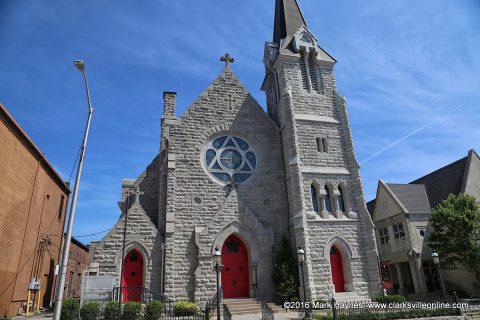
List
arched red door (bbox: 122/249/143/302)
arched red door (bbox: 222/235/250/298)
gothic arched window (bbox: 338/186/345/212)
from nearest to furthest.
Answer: arched red door (bbox: 122/249/143/302)
arched red door (bbox: 222/235/250/298)
gothic arched window (bbox: 338/186/345/212)

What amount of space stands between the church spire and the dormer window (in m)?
2.41

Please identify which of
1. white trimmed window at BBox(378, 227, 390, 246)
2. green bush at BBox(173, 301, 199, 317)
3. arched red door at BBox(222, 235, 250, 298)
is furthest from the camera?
white trimmed window at BBox(378, 227, 390, 246)

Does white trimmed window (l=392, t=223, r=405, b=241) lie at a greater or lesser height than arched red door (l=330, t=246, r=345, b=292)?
greater

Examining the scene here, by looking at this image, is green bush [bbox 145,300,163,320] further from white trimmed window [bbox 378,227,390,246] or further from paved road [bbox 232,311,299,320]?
white trimmed window [bbox 378,227,390,246]

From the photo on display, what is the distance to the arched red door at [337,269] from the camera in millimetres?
18725

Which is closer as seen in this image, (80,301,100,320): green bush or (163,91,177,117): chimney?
(80,301,100,320): green bush

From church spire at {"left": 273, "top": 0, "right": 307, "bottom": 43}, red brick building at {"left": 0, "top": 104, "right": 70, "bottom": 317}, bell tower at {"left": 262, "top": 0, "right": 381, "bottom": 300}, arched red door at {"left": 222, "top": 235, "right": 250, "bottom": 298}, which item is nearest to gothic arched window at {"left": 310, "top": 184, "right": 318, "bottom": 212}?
bell tower at {"left": 262, "top": 0, "right": 381, "bottom": 300}

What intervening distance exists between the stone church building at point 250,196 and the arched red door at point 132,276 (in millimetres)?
49

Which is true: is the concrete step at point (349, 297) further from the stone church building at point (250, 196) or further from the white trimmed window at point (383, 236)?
the white trimmed window at point (383, 236)

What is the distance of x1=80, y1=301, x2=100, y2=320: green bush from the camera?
1388 cm

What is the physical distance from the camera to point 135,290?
16906 mm

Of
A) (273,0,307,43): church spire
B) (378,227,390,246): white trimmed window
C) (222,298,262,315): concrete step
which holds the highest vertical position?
(273,0,307,43): church spire

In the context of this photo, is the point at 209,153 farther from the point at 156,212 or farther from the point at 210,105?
the point at 156,212

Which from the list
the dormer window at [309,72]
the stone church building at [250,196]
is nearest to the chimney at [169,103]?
the stone church building at [250,196]
